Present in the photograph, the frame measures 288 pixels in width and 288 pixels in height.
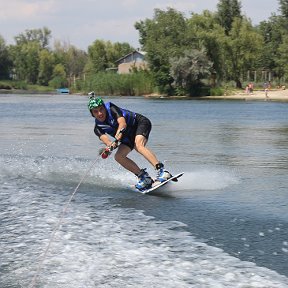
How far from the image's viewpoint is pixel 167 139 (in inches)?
768

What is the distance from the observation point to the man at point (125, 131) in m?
8.77

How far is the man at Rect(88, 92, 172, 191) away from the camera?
28.8ft

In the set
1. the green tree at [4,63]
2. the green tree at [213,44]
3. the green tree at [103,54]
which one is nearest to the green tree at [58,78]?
the green tree at [103,54]

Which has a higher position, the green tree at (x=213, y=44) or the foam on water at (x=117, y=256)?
the green tree at (x=213, y=44)

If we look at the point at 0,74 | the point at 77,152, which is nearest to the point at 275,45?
the point at 0,74

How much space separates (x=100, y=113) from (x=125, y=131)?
0.59 metres

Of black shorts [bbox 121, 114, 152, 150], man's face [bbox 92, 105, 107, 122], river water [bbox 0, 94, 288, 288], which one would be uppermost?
man's face [bbox 92, 105, 107, 122]

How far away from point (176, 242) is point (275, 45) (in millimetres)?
90867

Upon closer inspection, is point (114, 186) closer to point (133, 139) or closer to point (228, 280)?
point (133, 139)

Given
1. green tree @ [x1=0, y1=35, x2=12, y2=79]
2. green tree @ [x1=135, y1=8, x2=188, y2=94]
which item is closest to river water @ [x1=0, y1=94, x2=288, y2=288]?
green tree @ [x1=135, y1=8, x2=188, y2=94]

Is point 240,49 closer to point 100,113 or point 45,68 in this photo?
point 45,68

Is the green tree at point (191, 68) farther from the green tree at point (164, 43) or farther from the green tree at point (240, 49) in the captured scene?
the green tree at point (240, 49)

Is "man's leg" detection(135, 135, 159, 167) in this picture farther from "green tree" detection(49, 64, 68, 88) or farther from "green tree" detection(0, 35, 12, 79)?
"green tree" detection(0, 35, 12, 79)

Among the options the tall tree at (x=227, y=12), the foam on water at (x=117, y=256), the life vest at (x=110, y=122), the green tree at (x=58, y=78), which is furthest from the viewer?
the green tree at (x=58, y=78)
